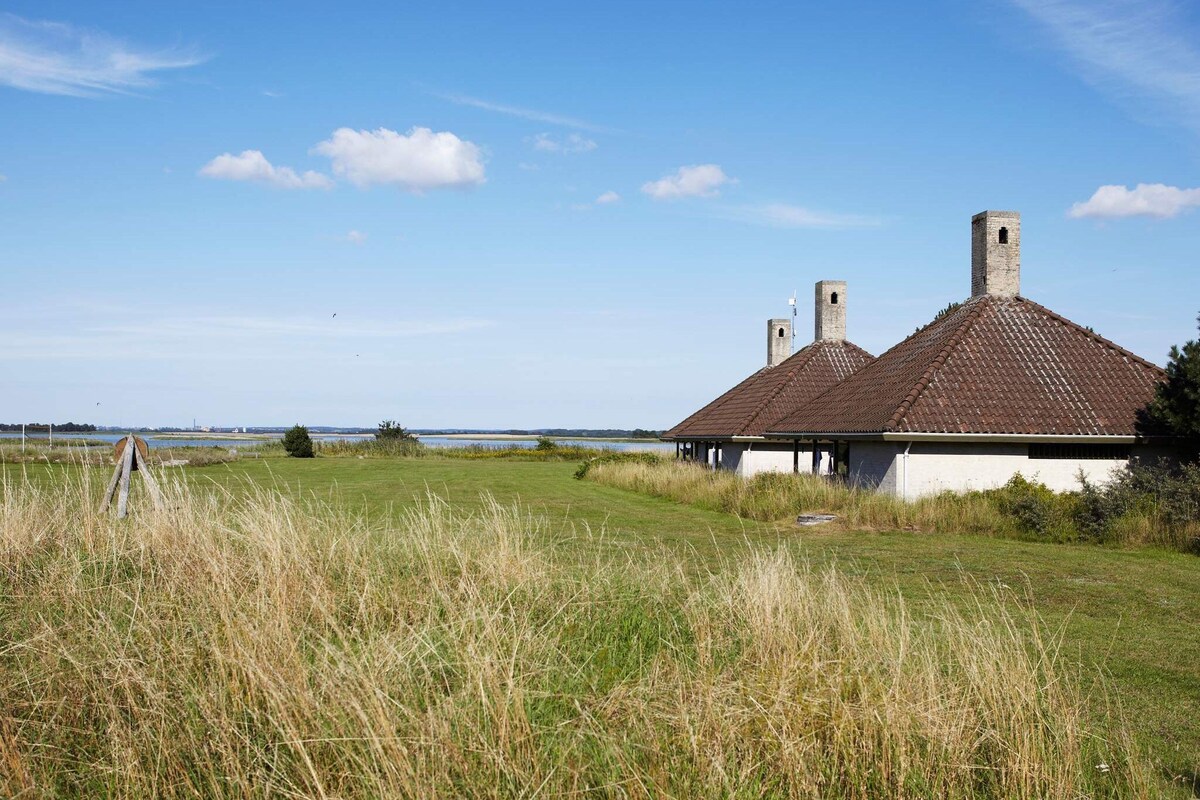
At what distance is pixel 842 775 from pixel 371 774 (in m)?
2.68

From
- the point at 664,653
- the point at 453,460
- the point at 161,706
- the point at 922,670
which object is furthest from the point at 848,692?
the point at 453,460

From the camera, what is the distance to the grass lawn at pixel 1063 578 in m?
8.04

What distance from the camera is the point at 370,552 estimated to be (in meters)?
9.60

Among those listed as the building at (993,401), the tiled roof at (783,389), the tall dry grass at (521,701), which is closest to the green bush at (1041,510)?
the building at (993,401)

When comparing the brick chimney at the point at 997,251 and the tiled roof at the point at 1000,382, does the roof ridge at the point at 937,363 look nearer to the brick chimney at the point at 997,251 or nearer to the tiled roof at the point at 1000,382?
the tiled roof at the point at 1000,382

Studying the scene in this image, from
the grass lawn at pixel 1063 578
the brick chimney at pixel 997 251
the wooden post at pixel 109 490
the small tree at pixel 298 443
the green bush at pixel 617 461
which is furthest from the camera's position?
the small tree at pixel 298 443

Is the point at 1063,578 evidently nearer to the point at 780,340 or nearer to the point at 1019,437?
the point at 1019,437

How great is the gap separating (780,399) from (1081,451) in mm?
12863

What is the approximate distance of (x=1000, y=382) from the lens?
24.7 m

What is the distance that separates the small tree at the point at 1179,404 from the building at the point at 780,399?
390 inches

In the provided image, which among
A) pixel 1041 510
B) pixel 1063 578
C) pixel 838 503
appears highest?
pixel 1041 510

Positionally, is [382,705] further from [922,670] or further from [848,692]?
[922,670]

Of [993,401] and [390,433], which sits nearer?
[993,401]

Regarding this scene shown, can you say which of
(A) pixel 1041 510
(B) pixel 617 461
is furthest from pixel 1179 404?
(B) pixel 617 461
